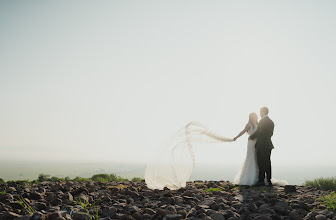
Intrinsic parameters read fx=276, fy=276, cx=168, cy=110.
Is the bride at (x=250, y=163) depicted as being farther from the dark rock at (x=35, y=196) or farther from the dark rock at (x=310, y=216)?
the dark rock at (x=35, y=196)

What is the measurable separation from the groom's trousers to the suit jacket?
0.21 meters

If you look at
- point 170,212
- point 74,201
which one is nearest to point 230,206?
point 170,212

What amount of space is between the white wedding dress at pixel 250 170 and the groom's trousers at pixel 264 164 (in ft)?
0.76

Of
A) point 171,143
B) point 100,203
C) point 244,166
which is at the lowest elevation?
point 100,203

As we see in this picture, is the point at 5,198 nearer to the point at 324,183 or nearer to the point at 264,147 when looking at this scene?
the point at 264,147

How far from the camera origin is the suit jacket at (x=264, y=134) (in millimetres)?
12555

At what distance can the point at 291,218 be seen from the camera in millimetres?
6512

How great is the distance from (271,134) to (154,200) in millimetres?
7217

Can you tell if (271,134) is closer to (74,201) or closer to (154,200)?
(154,200)

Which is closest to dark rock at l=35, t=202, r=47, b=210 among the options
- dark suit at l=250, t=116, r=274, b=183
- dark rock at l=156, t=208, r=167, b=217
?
dark rock at l=156, t=208, r=167, b=217

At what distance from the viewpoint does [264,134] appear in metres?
12.6

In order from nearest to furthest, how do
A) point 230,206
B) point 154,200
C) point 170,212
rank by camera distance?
Result: point 170,212, point 230,206, point 154,200

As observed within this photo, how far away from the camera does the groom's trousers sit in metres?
12.5

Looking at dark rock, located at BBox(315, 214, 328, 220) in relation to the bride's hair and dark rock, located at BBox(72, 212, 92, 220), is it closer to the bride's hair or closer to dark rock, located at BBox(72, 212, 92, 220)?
dark rock, located at BBox(72, 212, 92, 220)
